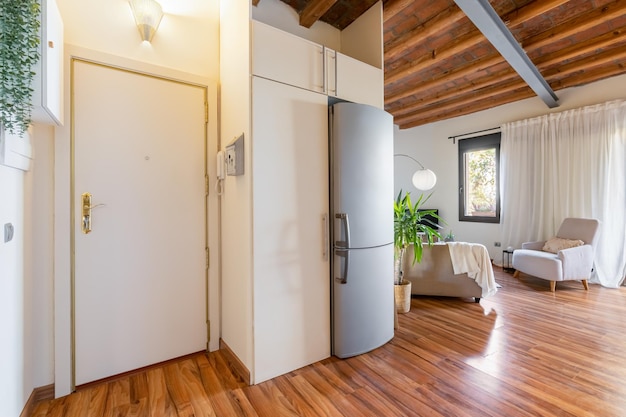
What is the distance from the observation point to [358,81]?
7.73ft

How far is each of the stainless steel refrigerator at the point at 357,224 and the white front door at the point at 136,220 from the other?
41.0 inches

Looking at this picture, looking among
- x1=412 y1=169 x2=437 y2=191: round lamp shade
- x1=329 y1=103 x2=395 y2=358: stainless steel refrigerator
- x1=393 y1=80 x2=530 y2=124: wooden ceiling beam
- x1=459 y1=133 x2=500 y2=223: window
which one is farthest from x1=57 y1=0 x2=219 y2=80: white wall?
x1=459 y1=133 x2=500 y2=223: window

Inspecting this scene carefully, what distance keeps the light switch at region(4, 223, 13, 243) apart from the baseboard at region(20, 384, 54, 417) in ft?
3.14

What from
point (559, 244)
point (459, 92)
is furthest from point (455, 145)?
point (559, 244)

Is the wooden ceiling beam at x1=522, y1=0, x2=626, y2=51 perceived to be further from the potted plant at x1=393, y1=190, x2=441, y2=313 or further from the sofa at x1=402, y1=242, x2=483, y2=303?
the sofa at x1=402, y1=242, x2=483, y2=303

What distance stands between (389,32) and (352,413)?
3509mm

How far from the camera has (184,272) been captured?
7.38ft

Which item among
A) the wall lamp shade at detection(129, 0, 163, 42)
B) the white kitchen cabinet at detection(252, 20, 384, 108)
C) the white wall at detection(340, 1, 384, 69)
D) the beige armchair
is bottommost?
the beige armchair

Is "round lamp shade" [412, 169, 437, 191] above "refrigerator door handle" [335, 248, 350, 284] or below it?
above

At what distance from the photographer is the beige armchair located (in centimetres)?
381

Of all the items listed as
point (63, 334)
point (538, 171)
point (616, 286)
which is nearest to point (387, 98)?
point (538, 171)

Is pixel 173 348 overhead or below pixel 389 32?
below

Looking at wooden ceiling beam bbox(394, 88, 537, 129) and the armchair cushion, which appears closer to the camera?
the armchair cushion

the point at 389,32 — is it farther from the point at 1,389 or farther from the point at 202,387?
the point at 1,389
